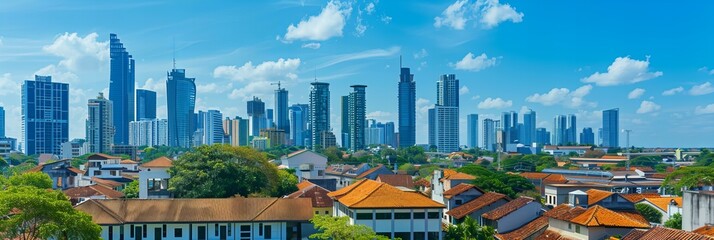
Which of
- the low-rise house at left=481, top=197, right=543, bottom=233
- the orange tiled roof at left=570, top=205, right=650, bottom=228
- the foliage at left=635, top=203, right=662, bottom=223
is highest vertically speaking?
the orange tiled roof at left=570, top=205, right=650, bottom=228

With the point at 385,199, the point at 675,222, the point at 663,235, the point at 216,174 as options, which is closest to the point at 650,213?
the point at 675,222

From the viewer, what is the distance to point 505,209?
3547cm

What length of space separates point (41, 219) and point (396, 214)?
604 inches

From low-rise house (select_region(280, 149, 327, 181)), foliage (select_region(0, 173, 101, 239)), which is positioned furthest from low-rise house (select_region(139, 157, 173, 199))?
low-rise house (select_region(280, 149, 327, 181))

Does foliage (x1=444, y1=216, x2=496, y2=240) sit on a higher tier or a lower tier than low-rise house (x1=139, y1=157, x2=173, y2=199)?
lower

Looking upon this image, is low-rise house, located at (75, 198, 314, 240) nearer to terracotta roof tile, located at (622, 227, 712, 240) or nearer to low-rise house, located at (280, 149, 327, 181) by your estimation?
terracotta roof tile, located at (622, 227, 712, 240)

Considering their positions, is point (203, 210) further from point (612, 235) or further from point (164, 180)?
point (612, 235)

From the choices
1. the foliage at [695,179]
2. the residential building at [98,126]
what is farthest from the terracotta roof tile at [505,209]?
the residential building at [98,126]

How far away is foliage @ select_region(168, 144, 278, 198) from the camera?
1544 inches

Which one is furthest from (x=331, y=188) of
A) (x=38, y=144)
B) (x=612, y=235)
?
(x=38, y=144)

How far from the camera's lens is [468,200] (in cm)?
4209

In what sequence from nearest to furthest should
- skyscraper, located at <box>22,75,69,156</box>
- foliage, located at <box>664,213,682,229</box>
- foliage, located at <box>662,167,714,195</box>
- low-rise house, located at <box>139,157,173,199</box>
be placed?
foliage, located at <box>664,213,682,229</box> < low-rise house, located at <box>139,157,173,199</box> < foliage, located at <box>662,167,714,195</box> < skyscraper, located at <box>22,75,69,156</box>

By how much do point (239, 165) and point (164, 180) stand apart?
243 inches

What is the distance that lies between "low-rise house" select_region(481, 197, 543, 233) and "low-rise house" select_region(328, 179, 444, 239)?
478 cm
